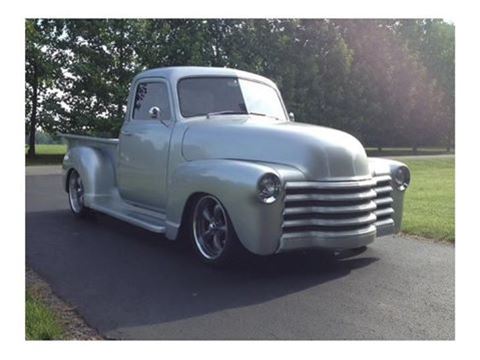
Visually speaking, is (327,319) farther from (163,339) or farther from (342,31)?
(342,31)

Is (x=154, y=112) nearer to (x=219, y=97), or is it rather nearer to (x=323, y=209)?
(x=219, y=97)

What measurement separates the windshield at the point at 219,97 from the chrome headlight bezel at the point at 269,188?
1.76 metres

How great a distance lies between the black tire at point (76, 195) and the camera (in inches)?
316

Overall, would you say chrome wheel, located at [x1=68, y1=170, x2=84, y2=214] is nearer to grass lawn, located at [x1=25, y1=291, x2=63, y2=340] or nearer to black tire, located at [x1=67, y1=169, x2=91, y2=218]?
black tire, located at [x1=67, y1=169, x2=91, y2=218]

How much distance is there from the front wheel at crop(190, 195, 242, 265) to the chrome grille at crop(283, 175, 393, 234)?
→ 1.85ft

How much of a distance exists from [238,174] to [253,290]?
1047 millimetres

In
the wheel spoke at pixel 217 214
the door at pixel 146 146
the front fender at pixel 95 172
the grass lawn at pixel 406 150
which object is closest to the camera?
the wheel spoke at pixel 217 214

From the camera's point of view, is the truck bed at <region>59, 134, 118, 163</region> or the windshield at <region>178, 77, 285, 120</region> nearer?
the windshield at <region>178, 77, 285, 120</region>

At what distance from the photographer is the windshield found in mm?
6266

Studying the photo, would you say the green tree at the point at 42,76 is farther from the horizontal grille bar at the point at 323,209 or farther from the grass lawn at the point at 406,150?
the grass lawn at the point at 406,150

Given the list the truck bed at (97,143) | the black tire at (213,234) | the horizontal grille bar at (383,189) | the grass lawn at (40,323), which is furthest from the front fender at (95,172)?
the horizontal grille bar at (383,189)

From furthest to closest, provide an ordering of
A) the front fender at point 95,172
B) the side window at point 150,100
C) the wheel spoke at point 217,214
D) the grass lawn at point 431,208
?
1. the front fender at point 95,172
2. the grass lawn at point 431,208
3. the side window at point 150,100
4. the wheel spoke at point 217,214

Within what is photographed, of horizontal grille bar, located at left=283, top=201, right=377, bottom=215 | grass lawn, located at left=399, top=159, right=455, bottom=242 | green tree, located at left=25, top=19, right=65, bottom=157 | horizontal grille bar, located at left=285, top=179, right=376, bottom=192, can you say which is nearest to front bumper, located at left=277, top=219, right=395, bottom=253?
→ horizontal grille bar, located at left=283, top=201, right=377, bottom=215

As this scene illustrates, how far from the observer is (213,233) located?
17.4 ft
